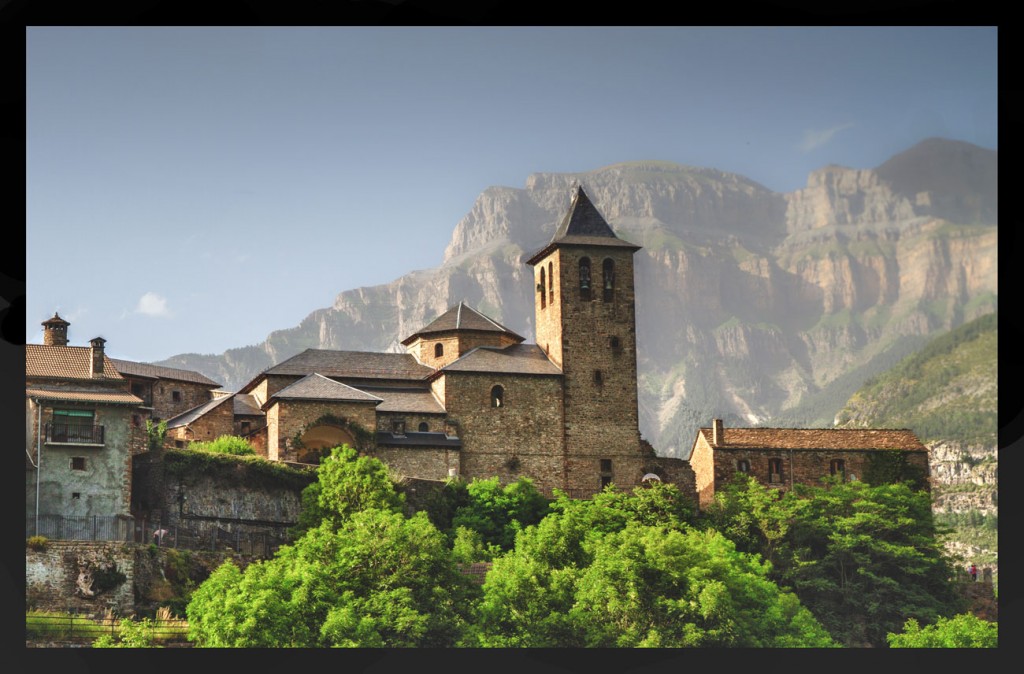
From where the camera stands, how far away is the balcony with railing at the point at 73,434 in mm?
47281

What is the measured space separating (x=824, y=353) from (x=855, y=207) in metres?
20.4

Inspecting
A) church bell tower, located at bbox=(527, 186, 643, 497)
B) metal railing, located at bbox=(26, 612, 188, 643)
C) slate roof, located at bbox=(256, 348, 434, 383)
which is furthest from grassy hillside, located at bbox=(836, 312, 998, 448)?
metal railing, located at bbox=(26, 612, 188, 643)

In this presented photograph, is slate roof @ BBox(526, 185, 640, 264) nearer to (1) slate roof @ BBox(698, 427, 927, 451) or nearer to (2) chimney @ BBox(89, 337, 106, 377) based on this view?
(1) slate roof @ BBox(698, 427, 927, 451)

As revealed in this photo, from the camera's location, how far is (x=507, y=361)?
60.6 m

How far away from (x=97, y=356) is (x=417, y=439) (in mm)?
12622

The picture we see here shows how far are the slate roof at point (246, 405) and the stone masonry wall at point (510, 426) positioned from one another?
24.3 ft

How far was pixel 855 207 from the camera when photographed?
564 feet

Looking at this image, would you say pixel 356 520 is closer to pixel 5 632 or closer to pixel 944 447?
pixel 5 632

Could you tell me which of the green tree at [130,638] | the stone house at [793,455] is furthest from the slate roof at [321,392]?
the green tree at [130,638]

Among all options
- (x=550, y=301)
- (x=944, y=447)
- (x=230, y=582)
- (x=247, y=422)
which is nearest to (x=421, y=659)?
(x=230, y=582)

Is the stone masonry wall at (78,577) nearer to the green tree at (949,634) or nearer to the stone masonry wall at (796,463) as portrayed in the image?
the stone masonry wall at (796,463)

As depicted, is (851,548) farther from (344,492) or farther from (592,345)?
(344,492)

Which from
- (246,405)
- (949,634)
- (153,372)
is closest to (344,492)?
(246,405)

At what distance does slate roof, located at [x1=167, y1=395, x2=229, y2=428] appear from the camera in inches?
2344
